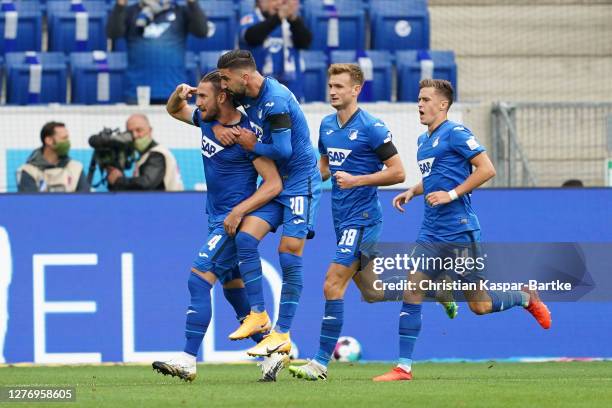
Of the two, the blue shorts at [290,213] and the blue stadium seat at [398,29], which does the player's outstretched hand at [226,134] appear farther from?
the blue stadium seat at [398,29]

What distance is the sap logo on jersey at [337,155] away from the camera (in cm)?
1012

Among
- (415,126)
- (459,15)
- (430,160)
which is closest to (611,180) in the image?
(415,126)

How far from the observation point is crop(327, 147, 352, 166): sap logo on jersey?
10.1 meters

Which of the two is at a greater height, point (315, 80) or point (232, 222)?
Result: point (315, 80)

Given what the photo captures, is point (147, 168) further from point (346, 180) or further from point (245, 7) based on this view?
point (245, 7)

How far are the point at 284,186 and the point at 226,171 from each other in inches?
16.5

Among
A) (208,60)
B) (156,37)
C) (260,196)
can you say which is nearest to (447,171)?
(260,196)

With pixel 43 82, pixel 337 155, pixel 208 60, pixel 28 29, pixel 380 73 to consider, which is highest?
pixel 28 29

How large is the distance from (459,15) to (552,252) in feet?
25.3

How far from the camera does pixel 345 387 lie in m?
9.05

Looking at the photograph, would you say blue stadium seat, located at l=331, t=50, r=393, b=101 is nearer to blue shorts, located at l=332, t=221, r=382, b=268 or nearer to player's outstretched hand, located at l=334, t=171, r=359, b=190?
blue shorts, located at l=332, t=221, r=382, b=268

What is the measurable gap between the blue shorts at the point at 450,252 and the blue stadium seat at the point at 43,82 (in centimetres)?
770

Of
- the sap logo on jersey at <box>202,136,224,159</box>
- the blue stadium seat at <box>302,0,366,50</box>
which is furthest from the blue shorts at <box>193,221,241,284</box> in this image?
the blue stadium seat at <box>302,0,366,50</box>

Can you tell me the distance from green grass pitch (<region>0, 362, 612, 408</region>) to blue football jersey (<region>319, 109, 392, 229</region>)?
1.19 m
